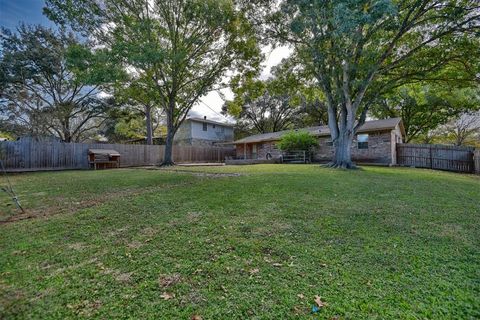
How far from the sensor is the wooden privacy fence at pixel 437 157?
12.2 m

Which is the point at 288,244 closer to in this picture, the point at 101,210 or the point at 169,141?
the point at 101,210

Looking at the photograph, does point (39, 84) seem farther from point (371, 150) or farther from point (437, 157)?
point (437, 157)

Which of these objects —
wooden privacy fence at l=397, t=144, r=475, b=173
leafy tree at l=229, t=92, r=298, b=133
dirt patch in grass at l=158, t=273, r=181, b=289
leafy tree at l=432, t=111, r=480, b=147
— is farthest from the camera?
leafy tree at l=229, t=92, r=298, b=133

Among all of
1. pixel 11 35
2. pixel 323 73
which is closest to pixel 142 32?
pixel 323 73

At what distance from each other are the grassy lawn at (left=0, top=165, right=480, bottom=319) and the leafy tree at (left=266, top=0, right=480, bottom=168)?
6147 millimetres

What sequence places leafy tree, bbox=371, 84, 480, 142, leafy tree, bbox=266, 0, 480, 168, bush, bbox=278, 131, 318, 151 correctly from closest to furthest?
leafy tree, bbox=266, 0, 480, 168 → bush, bbox=278, 131, 318, 151 → leafy tree, bbox=371, 84, 480, 142

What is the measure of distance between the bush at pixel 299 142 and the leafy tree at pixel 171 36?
6.26 meters

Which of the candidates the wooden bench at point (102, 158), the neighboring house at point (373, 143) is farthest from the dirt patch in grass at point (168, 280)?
the neighboring house at point (373, 143)

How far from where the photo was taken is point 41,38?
15836mm

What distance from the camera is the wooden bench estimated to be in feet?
45.3

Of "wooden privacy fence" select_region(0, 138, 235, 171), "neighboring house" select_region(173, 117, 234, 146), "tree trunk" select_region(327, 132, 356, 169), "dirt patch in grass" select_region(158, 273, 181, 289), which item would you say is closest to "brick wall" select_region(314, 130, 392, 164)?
"tree trunk" select_region(327, 132, 356, 169)

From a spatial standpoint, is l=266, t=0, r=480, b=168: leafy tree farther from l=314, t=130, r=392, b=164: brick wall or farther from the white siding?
the white siding

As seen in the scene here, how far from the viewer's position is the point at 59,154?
13.0 metres

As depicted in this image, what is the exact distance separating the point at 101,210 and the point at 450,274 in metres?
4.68
